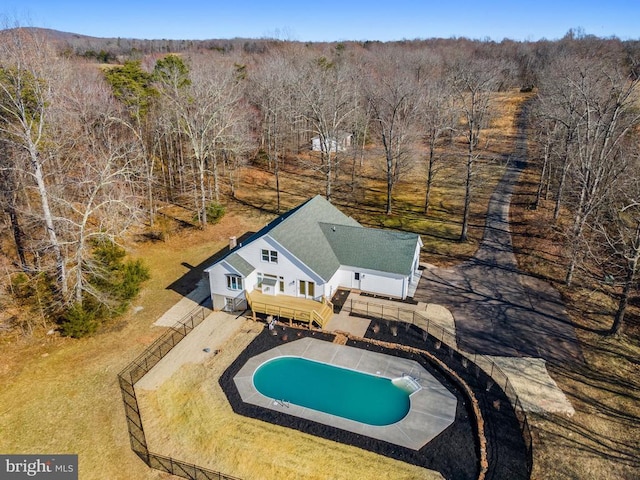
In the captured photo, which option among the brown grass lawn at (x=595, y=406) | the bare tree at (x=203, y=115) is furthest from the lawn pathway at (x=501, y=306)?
the bare tree at (x=203, y=115)

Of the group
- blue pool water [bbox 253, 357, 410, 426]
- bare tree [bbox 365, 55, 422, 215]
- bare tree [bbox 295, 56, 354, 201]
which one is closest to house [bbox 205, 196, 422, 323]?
blue pool water [bbox 253, 357, 410, 426]

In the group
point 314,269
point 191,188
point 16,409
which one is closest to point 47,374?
point 16,409

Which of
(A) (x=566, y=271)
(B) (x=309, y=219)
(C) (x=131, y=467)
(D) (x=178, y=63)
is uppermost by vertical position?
(D) (x=178, y=63)

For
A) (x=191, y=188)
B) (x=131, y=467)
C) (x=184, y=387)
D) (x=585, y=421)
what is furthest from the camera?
(x=191, y=188)

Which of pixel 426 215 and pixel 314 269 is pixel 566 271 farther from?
pixel 314 269

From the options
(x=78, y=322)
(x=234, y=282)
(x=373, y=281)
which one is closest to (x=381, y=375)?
(x=373, y=281)

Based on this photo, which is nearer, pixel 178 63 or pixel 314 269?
pixel 314 269

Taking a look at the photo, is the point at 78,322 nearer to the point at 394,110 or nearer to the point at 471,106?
the point at 394,110
